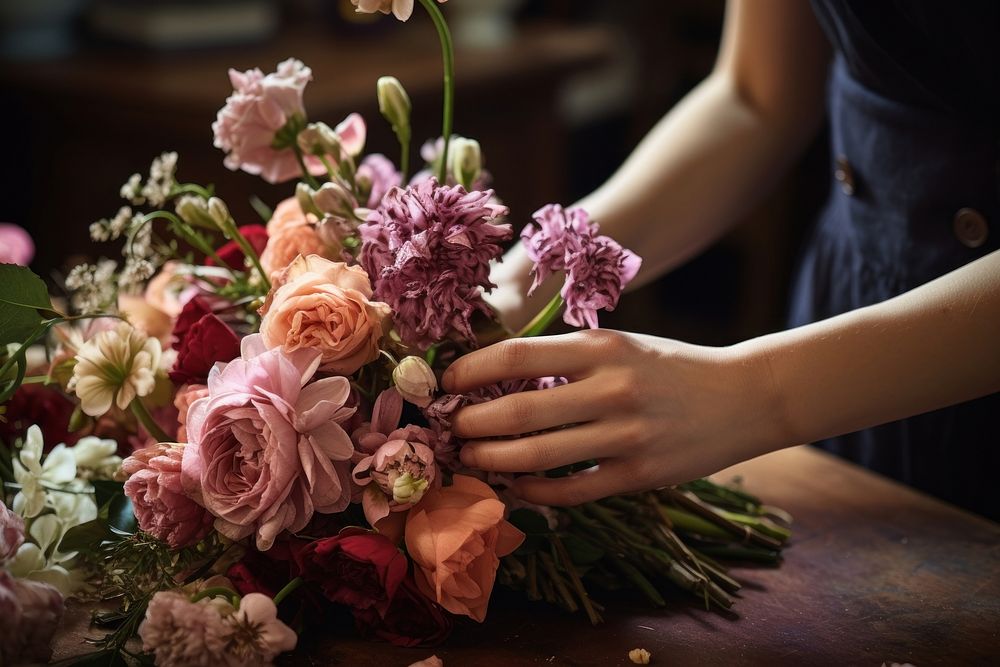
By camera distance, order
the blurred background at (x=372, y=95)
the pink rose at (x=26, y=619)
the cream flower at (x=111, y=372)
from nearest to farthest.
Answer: the pink rose at (x=26, y=619), the cream flower at (x=111, y=372), the blurred background at (x=372, y=95)

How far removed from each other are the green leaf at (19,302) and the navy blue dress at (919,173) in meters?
0.71

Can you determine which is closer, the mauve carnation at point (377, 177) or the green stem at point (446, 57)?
the green stem at point (446, 57)

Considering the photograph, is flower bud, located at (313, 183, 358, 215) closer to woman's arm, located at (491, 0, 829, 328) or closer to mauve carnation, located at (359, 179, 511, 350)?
mauve carnation, located at (359, 179, 511, 350)

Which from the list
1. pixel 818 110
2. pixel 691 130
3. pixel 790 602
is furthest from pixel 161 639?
pixel 818 110

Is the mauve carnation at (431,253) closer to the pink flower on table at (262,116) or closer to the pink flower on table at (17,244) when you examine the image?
the pink flower on table at (262,116)

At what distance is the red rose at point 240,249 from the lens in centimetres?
82

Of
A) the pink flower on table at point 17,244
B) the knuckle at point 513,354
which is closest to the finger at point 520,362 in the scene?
the knuckle at point 513,354

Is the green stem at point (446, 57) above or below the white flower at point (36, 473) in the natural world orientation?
above

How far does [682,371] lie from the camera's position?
709mm

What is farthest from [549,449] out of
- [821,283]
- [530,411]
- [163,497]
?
[821,283]

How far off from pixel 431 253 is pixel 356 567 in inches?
7.8

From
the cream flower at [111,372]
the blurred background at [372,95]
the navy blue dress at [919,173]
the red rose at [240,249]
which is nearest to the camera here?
the cream flower at [111,372]

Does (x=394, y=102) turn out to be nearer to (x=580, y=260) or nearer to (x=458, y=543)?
(x=580, y=260)

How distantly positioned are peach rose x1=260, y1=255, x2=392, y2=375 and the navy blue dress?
1.81 feet
